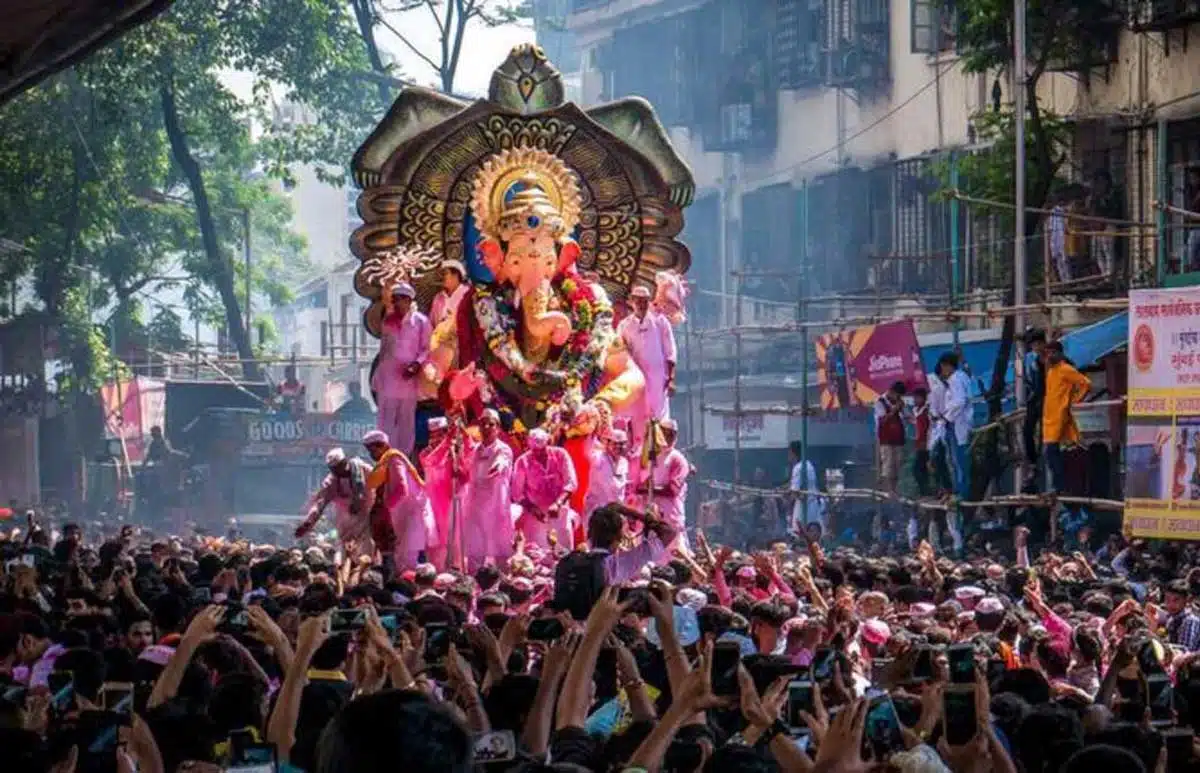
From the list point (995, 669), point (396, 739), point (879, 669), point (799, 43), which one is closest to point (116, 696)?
point (396, 739)

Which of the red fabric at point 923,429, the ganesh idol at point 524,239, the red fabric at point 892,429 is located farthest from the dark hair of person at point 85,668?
the red fabric at point 892,429

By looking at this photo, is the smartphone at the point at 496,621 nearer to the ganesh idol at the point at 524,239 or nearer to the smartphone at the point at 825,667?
the smartphone at the point at 825,667

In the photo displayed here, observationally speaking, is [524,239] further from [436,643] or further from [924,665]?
[924,665]

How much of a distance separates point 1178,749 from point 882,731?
2.76 ft

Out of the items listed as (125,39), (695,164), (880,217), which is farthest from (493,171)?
(695,164)

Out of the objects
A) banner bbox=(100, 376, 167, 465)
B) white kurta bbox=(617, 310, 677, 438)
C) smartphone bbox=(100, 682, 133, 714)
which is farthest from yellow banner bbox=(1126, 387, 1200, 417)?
banner bbox=(100, 376, 167, 465)

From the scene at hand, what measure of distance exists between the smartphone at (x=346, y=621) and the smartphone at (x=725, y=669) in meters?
1.44

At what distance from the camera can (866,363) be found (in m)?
30.7

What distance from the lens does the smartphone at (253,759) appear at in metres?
6.21

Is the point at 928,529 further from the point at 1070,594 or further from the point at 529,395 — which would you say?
the point at 1070,594

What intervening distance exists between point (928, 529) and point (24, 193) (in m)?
22.3

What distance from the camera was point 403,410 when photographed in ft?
71.1

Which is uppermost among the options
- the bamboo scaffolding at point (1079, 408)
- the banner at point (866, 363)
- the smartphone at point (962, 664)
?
the banner at point (866, 363)

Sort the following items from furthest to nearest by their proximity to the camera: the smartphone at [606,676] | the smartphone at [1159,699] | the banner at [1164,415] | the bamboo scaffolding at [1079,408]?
the bamboo scaffolding at [1079,408] < the banner at [1164,415] < the smartphone at [606,676] < the smartphone at [1159,699]
